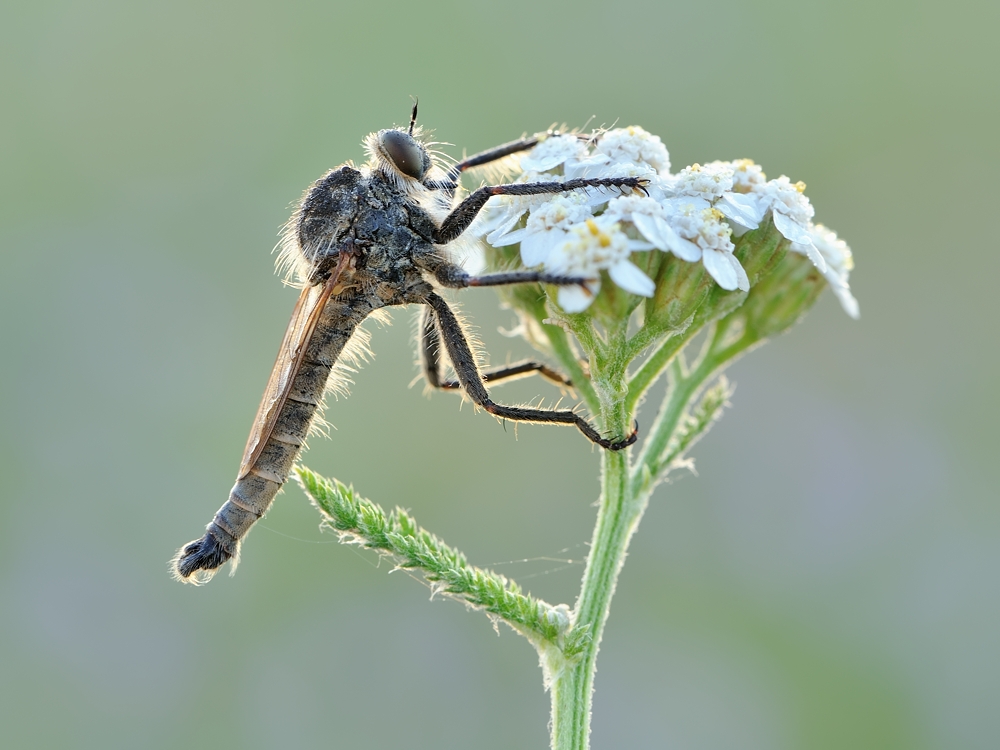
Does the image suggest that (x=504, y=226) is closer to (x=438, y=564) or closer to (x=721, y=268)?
(x=721, y=268)

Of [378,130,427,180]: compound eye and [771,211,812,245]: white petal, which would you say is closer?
[771,211,812,245]: white petal

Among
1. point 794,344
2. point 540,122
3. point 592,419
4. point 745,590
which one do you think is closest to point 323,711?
point 745,590

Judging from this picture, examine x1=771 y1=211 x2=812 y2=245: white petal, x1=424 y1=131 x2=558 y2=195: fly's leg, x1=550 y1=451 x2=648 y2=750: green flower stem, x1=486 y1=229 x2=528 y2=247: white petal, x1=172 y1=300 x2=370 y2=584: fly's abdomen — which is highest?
x1=424 y1=131 x2=558 y2=195: fly's leg

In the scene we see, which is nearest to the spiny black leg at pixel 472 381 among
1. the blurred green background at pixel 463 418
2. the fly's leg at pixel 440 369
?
the fly's leg at pixel 440 369

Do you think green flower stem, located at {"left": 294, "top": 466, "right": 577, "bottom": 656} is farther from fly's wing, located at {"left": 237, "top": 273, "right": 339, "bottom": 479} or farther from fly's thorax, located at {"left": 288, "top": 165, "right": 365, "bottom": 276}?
fly's thorax, located at {"left": 288, "top": 165, "right": 365, "bottom": 276}

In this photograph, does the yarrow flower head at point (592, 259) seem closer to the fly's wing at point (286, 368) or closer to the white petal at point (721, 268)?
the white petal at point (721, 268)

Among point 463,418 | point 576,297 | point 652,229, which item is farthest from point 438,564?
point 463,418

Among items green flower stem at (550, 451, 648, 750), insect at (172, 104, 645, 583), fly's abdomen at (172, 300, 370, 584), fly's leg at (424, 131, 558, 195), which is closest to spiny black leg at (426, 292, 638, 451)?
insect at (172, 104, 645, 583)

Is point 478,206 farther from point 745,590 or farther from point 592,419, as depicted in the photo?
point 745,590
